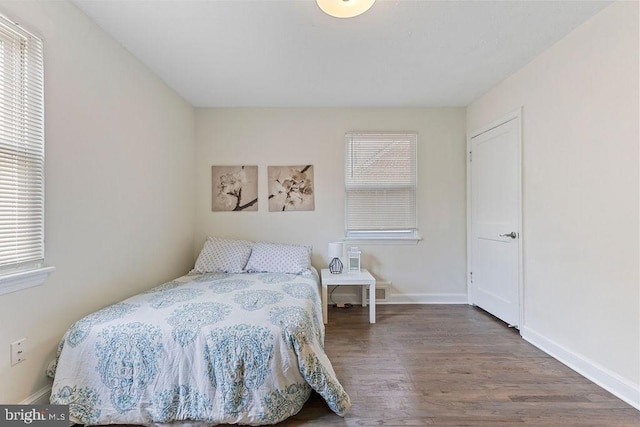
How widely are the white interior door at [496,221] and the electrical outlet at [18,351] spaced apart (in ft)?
11.6

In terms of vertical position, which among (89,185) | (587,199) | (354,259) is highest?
(89,185)

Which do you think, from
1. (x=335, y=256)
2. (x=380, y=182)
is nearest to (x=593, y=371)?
(x=335, y=256)

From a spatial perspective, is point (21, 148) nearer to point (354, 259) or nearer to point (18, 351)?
point (18, 351)

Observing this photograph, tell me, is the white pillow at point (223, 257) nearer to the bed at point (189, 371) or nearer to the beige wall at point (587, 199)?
the bed at point (189, 371)

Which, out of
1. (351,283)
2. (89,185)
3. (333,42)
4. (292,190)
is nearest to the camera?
(89,185)

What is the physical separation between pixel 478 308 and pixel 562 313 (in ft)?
3.96

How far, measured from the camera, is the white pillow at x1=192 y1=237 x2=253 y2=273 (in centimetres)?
303

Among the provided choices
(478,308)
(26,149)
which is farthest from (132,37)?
(478,308)

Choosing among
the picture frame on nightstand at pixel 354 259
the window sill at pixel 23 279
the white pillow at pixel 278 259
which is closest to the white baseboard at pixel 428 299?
the picture frame on nightstand at pixel 354 259

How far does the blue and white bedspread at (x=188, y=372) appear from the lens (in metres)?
1.50

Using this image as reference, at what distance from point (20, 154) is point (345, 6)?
74.0 inches

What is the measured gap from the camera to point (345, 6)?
5.22 feet

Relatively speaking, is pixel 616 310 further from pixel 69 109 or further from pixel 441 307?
pixel 69 109

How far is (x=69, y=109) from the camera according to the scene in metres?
1.76
